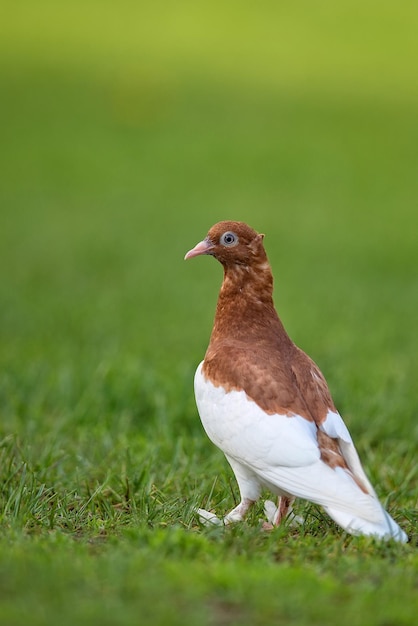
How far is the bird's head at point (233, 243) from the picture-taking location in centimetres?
560

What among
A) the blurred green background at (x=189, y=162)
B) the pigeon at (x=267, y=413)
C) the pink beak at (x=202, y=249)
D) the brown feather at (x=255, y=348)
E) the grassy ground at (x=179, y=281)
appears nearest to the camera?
the grassy ground at (x=179, y=281)

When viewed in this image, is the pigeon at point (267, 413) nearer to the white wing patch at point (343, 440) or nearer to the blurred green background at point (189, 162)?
the white wing patch at point (343, 440)

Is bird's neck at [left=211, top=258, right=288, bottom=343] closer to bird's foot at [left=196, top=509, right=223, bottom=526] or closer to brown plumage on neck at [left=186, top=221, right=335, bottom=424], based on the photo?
brown plumage on neck at [left=186, top=221, right=335, bottom=424]

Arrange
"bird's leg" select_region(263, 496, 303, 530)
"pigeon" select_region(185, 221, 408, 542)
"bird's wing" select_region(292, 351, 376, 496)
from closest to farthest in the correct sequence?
1. "pigeon" select_region(185, 221, 408, 542)
2. "bird's wing" select_region(292, 351, 376, 496)
3. "bird's leg" select_region(263, 496, 303, 530)

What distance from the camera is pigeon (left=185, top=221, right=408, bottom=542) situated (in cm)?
483

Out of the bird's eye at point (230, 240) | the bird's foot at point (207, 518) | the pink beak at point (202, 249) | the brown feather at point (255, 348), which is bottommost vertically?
the bird's foot at point (207, 518)

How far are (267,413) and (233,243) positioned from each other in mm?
996

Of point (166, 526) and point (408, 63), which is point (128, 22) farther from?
point (166, 526)

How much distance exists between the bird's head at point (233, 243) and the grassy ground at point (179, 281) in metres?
1.27

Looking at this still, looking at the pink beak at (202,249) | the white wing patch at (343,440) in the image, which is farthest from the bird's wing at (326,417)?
the pink beak at (202,249)

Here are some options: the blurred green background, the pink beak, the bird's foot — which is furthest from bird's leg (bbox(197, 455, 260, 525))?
the blurred green background

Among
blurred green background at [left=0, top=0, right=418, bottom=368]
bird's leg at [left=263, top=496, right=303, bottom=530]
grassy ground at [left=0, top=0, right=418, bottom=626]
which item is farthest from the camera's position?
blurred green background at [left=0, top=0, right=418, bottom=368]

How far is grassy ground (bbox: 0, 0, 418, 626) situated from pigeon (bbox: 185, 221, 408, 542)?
186 millimetres

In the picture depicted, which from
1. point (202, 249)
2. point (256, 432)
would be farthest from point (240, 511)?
point (202, 249)
